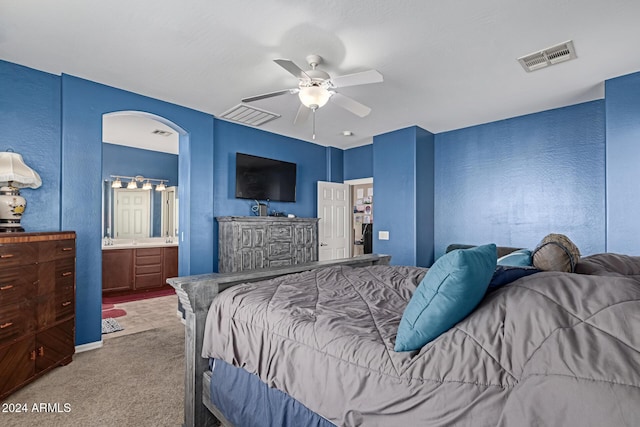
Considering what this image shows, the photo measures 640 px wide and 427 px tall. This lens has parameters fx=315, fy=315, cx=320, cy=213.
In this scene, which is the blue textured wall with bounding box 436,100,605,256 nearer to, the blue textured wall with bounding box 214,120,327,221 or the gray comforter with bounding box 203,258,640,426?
the blue textured wall with bounding box 214,120,327,221

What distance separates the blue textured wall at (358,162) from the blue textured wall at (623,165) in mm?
3331

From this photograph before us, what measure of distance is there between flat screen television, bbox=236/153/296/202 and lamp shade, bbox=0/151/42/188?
7.45 ft

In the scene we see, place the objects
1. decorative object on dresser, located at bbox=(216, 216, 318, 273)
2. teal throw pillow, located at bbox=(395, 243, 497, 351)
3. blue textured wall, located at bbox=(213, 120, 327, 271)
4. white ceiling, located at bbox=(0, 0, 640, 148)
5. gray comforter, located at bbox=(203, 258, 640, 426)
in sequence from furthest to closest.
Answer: blue textured wall, located at bbox=(213, 120, 327, 271)
decorative object on dresser, located at bbox=(216, 216, 318, 273)
white ceiling, located at bbox=(0, 0, 640, 148)
teal throw pillow, located at bbox=(395, 243, 497, 351)
gray comforter, located at bbox=(203, 258, 640, 426)

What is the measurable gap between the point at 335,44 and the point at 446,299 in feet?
7.37

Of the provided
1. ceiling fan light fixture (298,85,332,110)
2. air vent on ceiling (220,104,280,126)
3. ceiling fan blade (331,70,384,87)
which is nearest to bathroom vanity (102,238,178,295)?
air vent on ceiling (220,104,280,126)

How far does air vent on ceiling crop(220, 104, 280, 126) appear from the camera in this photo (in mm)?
3980

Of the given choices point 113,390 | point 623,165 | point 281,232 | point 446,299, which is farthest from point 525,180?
point 113,390

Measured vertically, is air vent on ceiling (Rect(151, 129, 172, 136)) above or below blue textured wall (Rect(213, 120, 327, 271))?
above

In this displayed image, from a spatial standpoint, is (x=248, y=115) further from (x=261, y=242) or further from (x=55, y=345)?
(x=55, y=345)

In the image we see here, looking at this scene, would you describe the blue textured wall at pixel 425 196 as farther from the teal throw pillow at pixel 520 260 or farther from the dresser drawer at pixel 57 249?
the dresser drawer at pixel 57 249

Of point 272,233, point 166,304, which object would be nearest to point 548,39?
point 272,233

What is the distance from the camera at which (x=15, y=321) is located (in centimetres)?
231

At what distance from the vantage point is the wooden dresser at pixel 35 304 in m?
2.25

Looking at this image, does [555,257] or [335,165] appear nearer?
[555,257]
